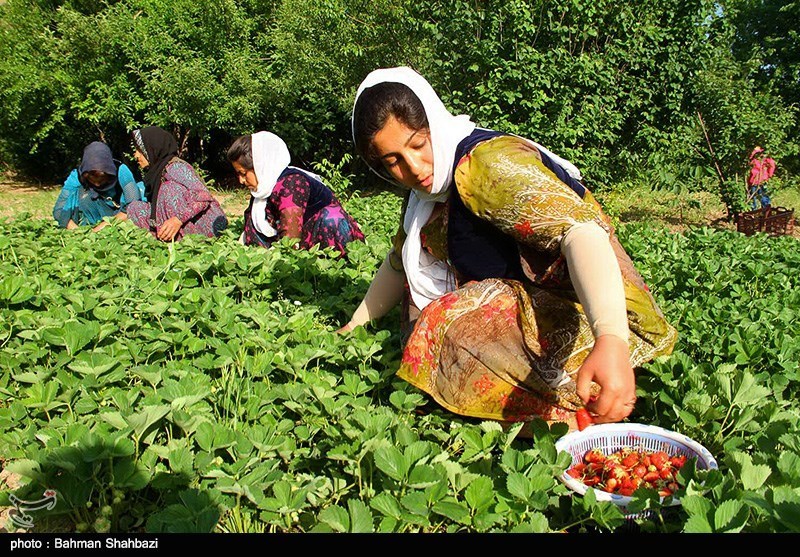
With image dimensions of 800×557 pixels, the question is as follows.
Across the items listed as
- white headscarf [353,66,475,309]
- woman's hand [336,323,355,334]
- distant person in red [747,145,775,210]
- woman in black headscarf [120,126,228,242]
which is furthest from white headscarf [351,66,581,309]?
distant person in red [747,145,775,210]

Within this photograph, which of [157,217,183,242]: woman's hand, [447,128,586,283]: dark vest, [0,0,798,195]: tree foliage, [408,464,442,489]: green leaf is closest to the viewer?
[408,464,442,489]: green leaf

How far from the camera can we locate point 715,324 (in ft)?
9.16

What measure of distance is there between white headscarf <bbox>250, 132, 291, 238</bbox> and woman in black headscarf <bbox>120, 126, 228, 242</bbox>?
1.17 meters

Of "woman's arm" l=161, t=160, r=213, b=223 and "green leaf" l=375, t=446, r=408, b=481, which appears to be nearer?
"green leaf" l=375, t=446, r=408, b=481

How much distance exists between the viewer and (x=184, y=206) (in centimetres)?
550

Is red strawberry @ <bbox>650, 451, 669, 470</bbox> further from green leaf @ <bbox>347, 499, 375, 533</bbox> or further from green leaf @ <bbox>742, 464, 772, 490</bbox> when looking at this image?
green leaf @ <bbox>347, 499, 375, 533</bbox>

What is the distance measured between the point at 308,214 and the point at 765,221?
6.96 m

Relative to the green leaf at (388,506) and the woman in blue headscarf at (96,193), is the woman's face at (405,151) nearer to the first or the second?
the green leaf at (388,506)

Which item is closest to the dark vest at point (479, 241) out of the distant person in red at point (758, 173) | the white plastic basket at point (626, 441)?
Result: the white plastic basket at point (626, 441)

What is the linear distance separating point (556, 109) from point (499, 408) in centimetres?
659

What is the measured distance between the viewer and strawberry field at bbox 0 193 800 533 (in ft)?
4.77

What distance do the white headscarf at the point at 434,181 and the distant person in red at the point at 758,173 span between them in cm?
807

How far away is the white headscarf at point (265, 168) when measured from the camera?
4.41 m

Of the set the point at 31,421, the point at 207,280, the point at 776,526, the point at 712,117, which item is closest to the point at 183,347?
the point at 31,421
